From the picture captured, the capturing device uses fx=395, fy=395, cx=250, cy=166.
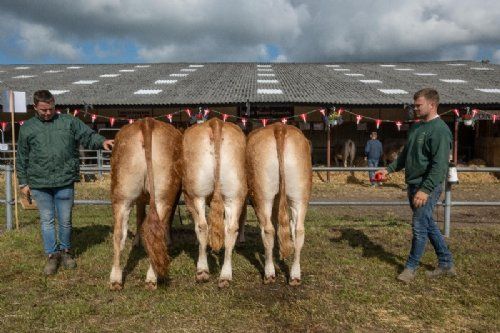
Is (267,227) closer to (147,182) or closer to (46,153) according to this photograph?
(147,182)

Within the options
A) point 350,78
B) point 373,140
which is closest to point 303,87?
point 350,78

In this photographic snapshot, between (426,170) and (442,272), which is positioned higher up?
(426,170)

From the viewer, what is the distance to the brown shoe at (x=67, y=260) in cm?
437

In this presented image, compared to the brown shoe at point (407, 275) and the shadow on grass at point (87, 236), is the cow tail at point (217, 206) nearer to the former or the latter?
the brown shoe at point (407, 275)

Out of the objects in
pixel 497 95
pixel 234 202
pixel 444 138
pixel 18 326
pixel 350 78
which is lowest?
pixel 18 326

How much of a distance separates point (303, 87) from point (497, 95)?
7781 millimetres

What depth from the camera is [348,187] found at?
39.5 feet

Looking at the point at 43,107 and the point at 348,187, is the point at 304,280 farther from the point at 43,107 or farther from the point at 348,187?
the point at 348,187

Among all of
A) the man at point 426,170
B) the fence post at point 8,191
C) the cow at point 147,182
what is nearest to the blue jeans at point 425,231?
the man at point 426,170

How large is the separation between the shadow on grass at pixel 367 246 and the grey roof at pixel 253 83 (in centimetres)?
923

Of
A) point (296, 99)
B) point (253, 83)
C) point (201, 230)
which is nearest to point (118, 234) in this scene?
point (201, 230)

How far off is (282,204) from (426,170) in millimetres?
1432

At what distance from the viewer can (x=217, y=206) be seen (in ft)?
12.7

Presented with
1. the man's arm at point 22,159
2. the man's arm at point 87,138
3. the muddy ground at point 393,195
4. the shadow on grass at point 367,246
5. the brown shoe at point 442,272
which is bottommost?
the muddy ground at point 393,195
